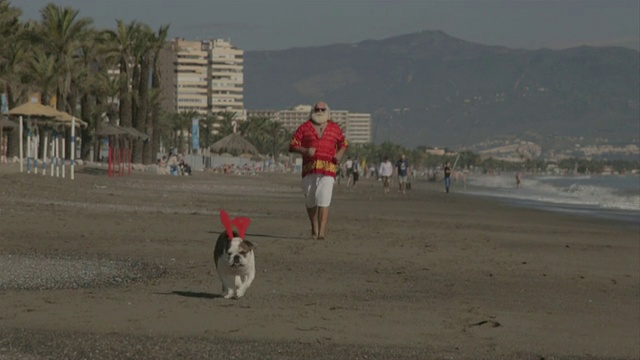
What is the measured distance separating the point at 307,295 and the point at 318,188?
5623 mm

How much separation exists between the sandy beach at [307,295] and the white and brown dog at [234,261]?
0.40ft

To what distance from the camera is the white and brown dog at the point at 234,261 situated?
29.3 ft

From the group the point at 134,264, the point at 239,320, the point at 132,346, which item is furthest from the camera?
the point at 134,264

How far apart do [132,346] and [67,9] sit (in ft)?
184

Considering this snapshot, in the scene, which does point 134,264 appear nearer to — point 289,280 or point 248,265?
point 289,280

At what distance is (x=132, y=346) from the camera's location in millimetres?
6906

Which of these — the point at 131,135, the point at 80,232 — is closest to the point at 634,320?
the point at 80,232

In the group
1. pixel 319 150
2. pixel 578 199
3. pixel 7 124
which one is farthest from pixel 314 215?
pixel 7 124

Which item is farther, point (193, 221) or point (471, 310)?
point (193, 221)

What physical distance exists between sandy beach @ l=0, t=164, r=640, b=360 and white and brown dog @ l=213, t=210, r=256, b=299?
4.8 inches

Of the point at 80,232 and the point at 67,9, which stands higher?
the point at 67,9

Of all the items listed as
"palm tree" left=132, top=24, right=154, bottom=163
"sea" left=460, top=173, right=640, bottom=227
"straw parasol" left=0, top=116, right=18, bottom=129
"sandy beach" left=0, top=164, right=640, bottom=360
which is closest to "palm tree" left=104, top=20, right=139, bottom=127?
"palm tree" left=132, top=24, right=154, bottom=163

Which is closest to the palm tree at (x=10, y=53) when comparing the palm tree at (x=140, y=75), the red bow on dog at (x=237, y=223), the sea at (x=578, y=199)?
the palm tree at (x=140, y=75)

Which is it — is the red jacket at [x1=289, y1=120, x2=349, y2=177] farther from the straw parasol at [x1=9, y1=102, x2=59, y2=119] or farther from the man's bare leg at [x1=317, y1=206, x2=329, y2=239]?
the straw parasol at [x1=9, y1=102, x2=59, y2=119]
